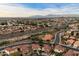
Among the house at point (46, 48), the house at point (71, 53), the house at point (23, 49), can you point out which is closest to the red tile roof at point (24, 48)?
the house at point (23, 49)

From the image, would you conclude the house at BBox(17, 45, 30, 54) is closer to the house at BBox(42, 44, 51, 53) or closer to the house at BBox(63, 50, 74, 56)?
the house at BBox(42, 44, 51, 53)

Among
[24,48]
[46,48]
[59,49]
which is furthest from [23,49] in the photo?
[59,49]

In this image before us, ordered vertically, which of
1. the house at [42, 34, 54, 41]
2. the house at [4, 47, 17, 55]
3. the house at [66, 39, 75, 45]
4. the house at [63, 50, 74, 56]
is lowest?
the house at [63, 50, 74, 56]

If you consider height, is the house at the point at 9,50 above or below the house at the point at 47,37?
below

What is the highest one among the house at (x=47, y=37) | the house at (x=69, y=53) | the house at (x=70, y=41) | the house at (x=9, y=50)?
the house at (x=47, y=37)

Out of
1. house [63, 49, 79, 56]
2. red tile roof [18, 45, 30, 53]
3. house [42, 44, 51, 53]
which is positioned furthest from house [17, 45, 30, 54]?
house [63, 49, 79, 56]

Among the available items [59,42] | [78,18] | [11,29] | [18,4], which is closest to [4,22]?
[11,29]

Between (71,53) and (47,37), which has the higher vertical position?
(47,37)

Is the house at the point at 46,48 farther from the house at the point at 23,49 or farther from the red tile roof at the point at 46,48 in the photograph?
the house at the point at 23,49

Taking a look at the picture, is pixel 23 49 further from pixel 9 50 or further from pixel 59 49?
pixel 59 49

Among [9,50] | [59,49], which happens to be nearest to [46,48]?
[59,49]

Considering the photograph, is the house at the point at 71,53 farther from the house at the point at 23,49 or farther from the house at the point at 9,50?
the house at the point at 9,50
